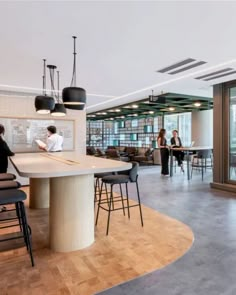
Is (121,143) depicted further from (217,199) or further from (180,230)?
(180,230)

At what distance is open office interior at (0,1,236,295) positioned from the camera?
229 cm

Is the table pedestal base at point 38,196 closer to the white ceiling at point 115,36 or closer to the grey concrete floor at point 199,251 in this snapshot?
the grey concrete floor at point 199,251

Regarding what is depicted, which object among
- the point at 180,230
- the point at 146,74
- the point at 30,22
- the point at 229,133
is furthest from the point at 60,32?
the point at 229,133

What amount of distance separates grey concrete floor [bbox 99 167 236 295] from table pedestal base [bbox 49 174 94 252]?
0.84 m

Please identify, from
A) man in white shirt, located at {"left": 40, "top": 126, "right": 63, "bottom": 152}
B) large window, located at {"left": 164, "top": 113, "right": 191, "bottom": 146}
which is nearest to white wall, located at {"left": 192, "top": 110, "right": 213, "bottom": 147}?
large window, located at {"left": 164, "top": 113, "right": 191, "bottom": 146}

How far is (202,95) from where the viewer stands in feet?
28.1

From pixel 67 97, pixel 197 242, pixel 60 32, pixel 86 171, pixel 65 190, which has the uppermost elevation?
pixel 60 32

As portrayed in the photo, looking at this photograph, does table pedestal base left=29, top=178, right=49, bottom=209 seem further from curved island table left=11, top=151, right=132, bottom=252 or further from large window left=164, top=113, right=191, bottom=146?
large window left=164, top=113, right=191, bottom=146

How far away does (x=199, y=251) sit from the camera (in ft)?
8.93

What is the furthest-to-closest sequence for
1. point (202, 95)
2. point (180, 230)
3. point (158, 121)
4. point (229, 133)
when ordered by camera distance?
point (158, 121), point (202, 95), point (229, 133), point (180, 230)

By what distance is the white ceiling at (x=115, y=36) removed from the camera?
2.52 meters

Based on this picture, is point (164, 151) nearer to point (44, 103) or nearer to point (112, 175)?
point (112, 175)

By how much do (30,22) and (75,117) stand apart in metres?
4.26

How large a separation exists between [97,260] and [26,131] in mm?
4667
